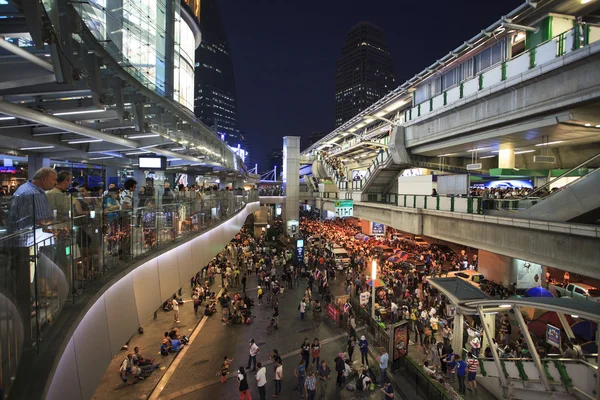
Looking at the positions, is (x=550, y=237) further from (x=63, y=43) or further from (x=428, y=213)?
(x=63, y=43)

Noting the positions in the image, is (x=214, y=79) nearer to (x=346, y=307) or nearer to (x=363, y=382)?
(x=346, y=307)

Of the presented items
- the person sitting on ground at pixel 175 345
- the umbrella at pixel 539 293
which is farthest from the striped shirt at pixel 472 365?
the person sitting on ground at pixel 175 345

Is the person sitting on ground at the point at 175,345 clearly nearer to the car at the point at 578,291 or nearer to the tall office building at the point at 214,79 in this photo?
the car at the point at 578,291

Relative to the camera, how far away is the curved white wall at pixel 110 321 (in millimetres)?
3781

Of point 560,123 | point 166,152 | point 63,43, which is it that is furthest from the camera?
point 166,152

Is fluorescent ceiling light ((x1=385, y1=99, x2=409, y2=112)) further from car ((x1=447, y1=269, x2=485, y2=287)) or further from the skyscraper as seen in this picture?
the skyscraper

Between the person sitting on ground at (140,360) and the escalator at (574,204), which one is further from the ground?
the escalator at (574,204)

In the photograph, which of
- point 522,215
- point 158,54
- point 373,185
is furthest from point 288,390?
point 158,54

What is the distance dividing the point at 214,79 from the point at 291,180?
144182 millimetres

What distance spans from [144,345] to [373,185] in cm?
1794

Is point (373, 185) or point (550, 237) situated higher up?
point (373, 185)

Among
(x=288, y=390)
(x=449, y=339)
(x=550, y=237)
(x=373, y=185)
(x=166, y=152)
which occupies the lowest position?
(x=288, y=390)

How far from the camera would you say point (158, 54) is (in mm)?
27219

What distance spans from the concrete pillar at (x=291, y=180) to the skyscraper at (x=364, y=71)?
116802 mm
